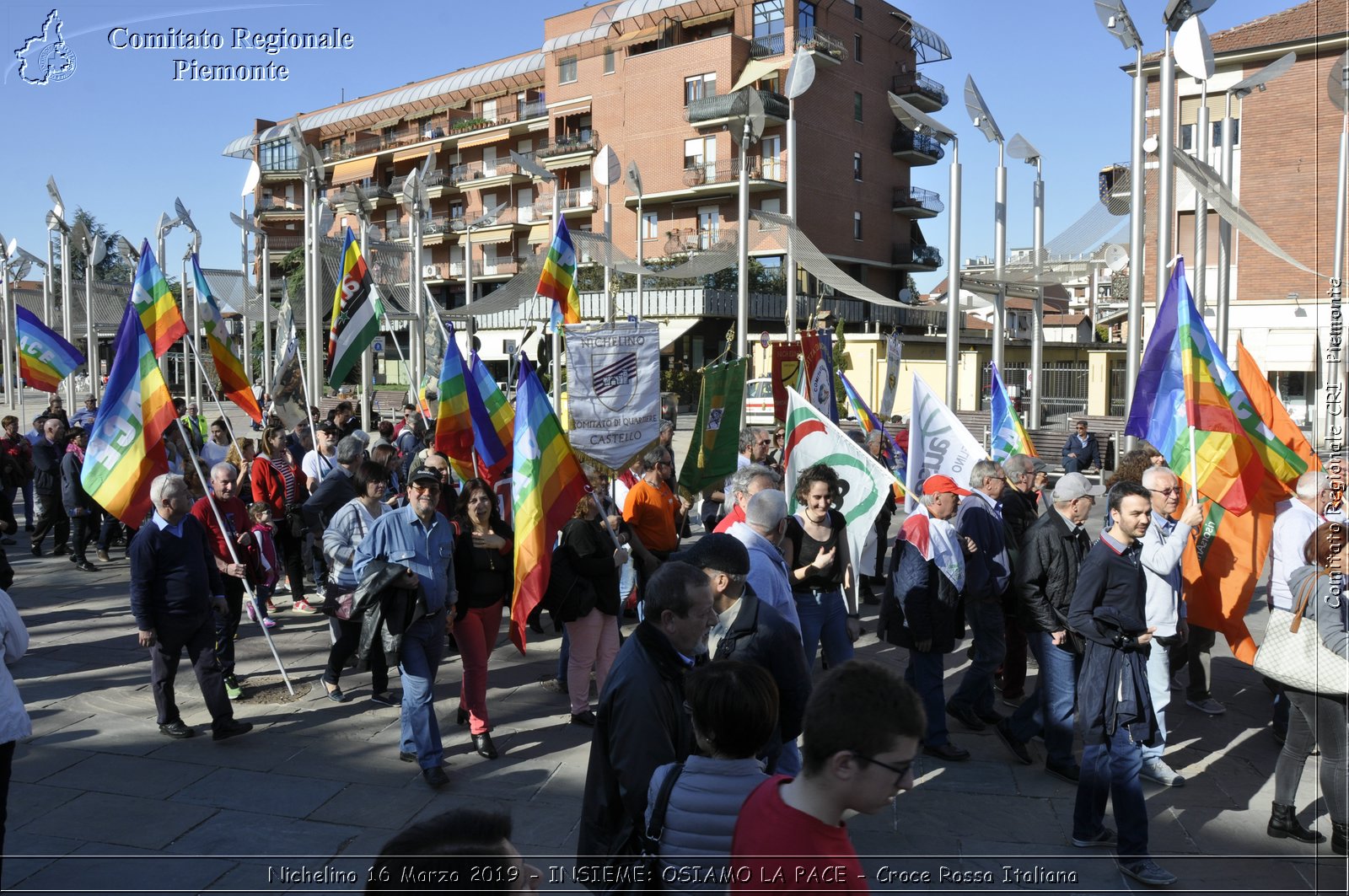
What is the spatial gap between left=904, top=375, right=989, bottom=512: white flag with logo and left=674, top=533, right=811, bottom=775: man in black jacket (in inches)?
131

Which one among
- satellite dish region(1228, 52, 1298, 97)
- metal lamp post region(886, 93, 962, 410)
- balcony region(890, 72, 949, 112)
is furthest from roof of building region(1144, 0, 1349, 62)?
metal lamp post region(886, 93, 962, 410)

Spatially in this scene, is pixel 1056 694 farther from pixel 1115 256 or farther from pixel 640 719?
pixel 1115 256

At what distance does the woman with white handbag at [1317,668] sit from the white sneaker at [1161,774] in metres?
0.65

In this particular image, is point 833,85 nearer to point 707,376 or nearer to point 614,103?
point 614,103

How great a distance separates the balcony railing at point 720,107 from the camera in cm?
4191

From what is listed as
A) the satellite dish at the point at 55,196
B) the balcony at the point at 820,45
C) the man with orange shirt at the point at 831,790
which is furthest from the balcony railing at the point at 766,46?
the man with orange shirt at the point at 831,790

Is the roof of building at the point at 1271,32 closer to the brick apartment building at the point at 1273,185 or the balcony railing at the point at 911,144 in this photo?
the brick apartment building at the point at 1273,185

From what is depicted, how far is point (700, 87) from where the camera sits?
4412 cm

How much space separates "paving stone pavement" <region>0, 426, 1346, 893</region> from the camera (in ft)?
14.4

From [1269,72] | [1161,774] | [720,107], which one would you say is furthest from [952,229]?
[720,107]

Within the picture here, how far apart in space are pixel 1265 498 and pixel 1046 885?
10.8 ft

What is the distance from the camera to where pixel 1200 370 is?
21.0ft

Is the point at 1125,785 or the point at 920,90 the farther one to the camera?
the point at 920,90

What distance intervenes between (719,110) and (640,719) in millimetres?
42249
